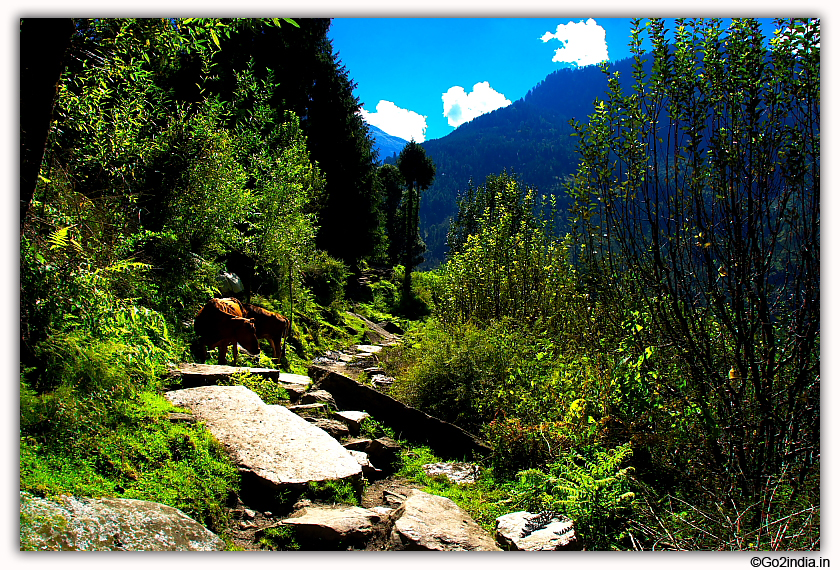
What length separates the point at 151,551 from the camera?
266 centimetres

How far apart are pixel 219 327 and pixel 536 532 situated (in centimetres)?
570

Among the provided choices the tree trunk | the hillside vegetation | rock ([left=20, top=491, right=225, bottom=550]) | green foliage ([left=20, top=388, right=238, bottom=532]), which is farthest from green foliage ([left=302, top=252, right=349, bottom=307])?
rock ([left=20, top=491, right=225, bottom=550])

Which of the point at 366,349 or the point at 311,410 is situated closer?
the point at 311,410

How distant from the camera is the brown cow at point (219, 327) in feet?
24.2

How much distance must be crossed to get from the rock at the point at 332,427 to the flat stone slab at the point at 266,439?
0.52 meters

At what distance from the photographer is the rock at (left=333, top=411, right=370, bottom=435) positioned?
6.01 metres

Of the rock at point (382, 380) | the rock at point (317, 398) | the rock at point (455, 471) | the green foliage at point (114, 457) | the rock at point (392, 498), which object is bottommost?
the rock at point (455, 471)

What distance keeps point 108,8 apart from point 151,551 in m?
3.75

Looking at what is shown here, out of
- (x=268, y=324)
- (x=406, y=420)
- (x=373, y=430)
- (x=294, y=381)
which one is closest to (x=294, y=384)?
(x=294, y=381)

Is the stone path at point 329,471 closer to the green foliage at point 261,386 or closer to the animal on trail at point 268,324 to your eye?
the green foliage at point 261,386

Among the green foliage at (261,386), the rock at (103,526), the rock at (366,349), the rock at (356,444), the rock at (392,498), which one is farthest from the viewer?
the rock at (366,349)

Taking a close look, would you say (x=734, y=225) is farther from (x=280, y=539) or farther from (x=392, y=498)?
(x=280, y=539)

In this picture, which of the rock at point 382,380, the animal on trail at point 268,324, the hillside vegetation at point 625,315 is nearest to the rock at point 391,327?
the rock at point 382,380

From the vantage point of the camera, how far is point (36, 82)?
3193 millimetres
